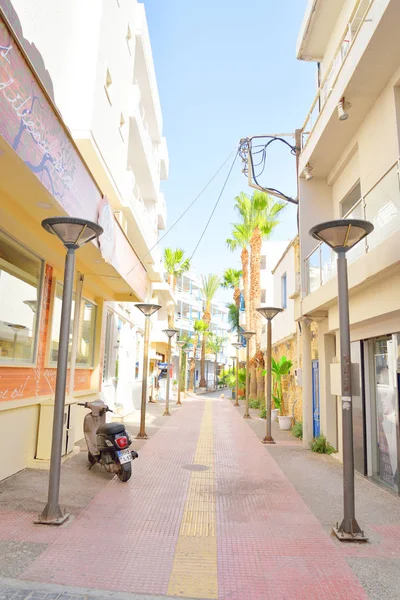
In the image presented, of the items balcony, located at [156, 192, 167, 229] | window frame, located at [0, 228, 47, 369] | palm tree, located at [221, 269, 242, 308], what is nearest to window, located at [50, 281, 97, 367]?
window frame, located at [0, 228, 47, 369]

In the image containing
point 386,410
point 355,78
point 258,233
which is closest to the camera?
point 386,410

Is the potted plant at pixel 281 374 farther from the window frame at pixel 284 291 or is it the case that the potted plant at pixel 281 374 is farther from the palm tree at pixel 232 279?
the palm tree at pixel 232 279

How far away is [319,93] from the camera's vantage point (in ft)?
34.6

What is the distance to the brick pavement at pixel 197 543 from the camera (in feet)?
12.0

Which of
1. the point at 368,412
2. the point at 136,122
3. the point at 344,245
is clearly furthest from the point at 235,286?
the point at 344,245

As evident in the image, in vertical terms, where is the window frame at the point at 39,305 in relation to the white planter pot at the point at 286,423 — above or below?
above

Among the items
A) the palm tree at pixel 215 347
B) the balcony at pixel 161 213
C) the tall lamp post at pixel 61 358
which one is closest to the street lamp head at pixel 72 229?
the tall lamp post at pixel 61 358

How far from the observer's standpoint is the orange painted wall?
22.6 feet

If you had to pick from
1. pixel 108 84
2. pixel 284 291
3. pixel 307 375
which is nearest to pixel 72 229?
pixel 307 375

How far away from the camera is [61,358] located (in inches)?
205

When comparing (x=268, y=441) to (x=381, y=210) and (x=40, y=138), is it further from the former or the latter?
(x=40, y=138)

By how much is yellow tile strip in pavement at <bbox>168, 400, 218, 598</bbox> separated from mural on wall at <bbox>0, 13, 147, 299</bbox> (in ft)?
14.0

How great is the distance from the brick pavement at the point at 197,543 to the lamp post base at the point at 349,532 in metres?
0.15

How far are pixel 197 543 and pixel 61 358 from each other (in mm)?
2516
